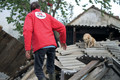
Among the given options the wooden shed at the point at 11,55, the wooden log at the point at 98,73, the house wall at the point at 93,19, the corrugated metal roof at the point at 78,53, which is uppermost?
the wooden log at the point at 98,73

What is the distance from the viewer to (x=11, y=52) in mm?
6516

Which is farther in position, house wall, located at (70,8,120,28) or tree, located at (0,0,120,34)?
house wall, located at (70,8,120,28)

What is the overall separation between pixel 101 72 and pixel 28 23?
173 centimetres

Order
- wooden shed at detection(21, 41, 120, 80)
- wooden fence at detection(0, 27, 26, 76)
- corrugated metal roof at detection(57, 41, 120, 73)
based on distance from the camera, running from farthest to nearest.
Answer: corrugated metal roof at detection(57, 41, 120, 73)
wooden fence at detection(0, 27, 26, 76)
wooden shed at detection(21, 41, 120, 80)

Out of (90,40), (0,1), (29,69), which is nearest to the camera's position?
(29,69)

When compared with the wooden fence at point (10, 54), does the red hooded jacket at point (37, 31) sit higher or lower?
higher

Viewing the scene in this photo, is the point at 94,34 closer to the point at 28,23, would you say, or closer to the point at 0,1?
the point at 0,1

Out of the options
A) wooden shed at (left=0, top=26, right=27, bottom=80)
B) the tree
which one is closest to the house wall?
the tree

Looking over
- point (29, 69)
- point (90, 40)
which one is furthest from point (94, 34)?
point (29, 69)

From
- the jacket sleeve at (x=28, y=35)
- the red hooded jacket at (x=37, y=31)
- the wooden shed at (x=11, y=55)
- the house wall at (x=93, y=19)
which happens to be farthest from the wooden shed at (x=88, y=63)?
the house wall at (x=93, y=19)

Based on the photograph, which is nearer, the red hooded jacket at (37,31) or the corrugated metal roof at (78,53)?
the red hooded jacket at (37,31)

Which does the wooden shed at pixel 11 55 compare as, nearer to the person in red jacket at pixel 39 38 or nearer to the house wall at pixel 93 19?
the person in red jacket at pixel 39 38

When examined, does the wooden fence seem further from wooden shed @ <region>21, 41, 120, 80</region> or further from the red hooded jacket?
the red hooded jacket

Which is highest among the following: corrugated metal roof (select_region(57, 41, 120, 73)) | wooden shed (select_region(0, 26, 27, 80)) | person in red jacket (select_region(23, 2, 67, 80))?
person in red jacket (select_region(23, 2, 67, 80))
